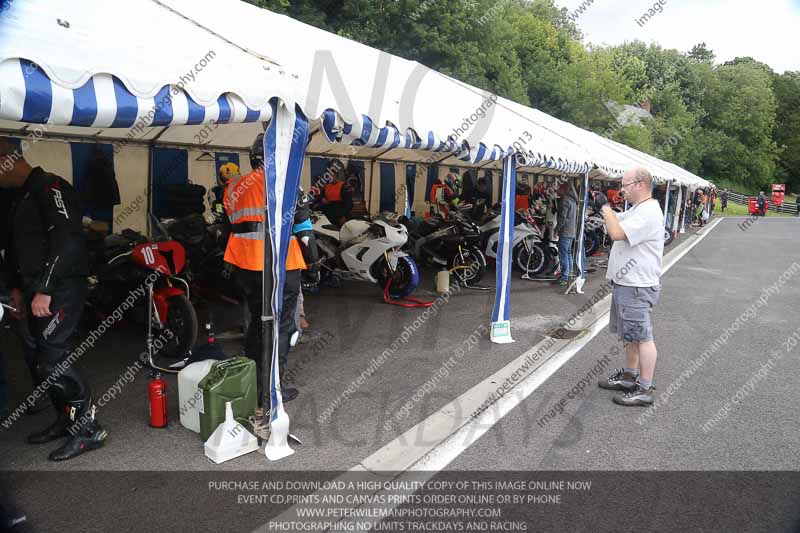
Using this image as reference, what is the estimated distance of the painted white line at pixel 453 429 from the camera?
140 inches

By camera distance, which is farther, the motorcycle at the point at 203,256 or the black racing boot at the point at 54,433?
the motorcycle at the point at 203,256

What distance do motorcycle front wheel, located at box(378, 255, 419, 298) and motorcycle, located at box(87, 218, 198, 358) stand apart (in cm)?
328

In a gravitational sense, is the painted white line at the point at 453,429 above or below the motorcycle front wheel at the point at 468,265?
below

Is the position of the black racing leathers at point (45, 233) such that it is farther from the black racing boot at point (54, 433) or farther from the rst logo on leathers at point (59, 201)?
the black racing boot at point (54, 433)

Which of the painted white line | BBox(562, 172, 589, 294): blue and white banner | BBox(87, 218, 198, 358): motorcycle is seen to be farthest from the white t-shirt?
BBox(562, 172, 589, 294): blue and white banner

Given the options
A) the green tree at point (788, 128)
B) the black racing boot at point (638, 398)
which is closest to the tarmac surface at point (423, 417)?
the black racing boot at point (638, 398)

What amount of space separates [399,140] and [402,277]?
378cm

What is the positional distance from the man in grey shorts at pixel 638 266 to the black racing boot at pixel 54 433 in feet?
13.8

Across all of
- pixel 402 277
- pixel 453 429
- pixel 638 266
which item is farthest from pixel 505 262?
pixel 453 429

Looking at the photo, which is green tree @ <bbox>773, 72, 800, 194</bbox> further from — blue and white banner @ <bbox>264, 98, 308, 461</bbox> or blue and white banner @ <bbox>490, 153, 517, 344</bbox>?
blue and white banner @ <bbox>264, 98, 308, 461</bbox>

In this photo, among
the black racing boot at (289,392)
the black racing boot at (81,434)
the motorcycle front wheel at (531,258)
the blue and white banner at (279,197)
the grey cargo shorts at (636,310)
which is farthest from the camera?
the motorcycle front wheel at (531,258)

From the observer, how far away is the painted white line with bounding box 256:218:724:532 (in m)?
3.55

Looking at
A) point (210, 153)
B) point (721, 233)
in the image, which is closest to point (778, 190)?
point (721, 233)

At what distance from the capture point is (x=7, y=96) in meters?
2.49
